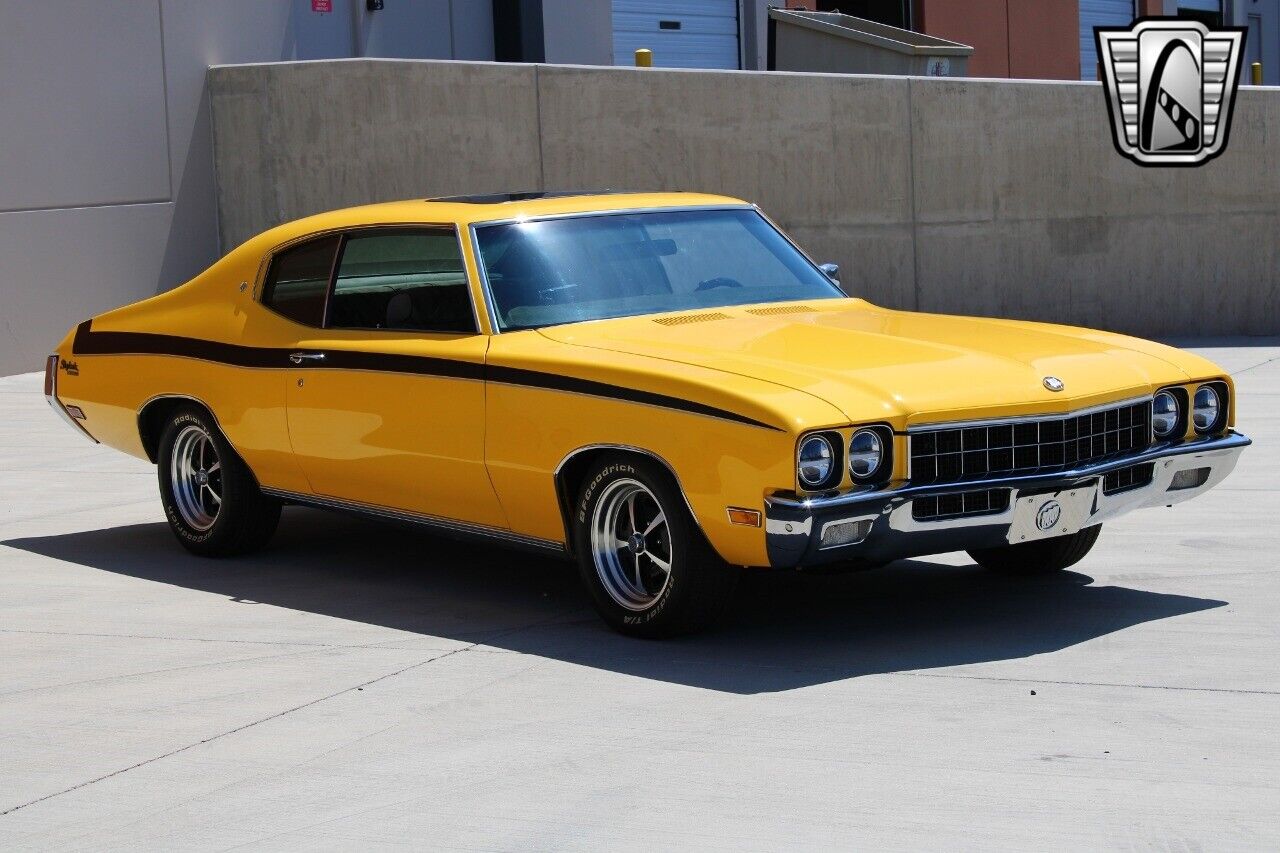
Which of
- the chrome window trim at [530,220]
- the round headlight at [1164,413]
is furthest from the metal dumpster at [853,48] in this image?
the round headlight at [1164,413]

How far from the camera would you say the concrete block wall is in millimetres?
15609

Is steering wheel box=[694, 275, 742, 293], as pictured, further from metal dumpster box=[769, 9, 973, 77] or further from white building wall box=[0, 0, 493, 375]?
metal dumpster box=[769, 9, 973, 77]

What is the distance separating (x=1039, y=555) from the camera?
22.8ft

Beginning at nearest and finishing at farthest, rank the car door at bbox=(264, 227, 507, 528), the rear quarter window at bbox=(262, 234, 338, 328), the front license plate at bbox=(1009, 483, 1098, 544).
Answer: the front license plate at bbox=(1009, 483, 1098, 544) < the car door at bbox=(264, 227, 507, 528) < the rear quarter window at bbox=(262, 234, 338, 328)

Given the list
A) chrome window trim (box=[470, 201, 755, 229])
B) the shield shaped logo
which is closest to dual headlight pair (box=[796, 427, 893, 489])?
chrome window trim (box=[470, 201, 755, 229])

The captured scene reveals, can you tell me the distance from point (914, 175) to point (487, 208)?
9384 millimetres

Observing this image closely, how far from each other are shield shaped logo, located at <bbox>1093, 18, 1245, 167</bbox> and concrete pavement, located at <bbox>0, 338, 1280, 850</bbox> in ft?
27.9

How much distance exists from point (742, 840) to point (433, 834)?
69 cm

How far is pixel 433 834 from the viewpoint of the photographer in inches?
168

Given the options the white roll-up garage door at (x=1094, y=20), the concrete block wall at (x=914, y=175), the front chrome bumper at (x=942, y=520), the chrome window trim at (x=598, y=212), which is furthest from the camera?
the white roll-up garage door at (x=1094, y=20)

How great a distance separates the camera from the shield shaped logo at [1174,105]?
15.8 m

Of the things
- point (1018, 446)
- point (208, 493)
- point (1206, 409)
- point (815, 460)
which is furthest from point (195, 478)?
point (1206, 409)

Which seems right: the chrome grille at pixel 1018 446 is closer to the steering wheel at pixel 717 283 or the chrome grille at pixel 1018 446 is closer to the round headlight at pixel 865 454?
the round headlight at pixel 865 454

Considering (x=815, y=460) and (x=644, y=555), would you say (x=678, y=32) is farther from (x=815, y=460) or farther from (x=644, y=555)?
(x=815, y=460)
